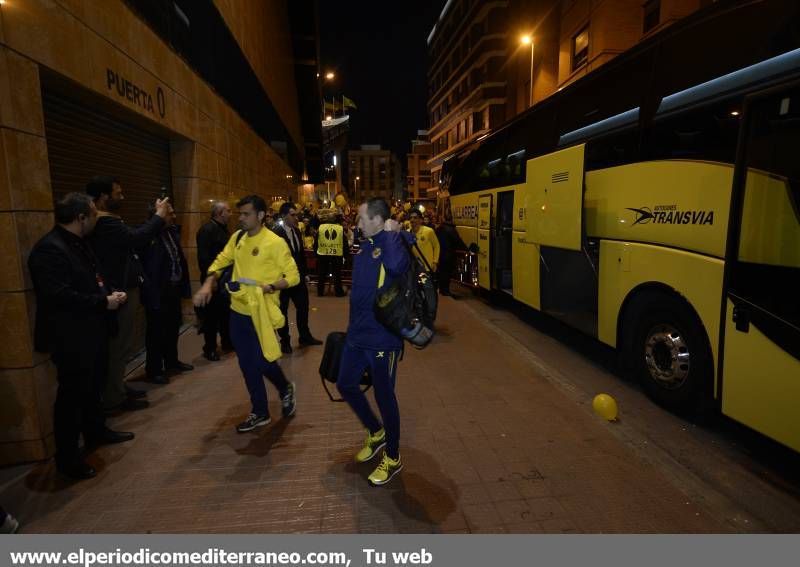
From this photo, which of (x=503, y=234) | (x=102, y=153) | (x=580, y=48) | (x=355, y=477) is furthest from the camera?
(x=580, y=48)

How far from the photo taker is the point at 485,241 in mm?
10430

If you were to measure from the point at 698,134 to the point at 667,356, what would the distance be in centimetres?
209

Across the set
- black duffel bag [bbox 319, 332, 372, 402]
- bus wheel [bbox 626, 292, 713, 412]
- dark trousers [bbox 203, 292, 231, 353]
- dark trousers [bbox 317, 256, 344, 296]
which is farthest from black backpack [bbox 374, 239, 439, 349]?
dark trousers [bbox 317, 256, 344, 296]

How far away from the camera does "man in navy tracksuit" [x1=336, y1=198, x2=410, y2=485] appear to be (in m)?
3.19

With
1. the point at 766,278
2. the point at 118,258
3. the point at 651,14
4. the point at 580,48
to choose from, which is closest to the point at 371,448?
the point at 118,258

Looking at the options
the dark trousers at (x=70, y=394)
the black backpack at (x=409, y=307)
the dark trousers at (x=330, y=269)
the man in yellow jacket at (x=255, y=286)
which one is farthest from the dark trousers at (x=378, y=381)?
the dark trousers at (x=330, y=269)

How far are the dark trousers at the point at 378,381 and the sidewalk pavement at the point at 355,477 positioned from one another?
0.45 m

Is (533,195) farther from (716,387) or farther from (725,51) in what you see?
(716,387)

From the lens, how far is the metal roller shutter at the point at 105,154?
4539mm

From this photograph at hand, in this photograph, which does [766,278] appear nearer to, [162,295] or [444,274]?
[162,295]

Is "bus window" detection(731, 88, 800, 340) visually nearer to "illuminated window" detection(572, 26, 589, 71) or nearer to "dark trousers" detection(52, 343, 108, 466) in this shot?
"dark trousers" detection(52, 343, 108, 466)

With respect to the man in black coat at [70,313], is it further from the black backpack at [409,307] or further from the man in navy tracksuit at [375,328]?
the black backpack at [409,307]

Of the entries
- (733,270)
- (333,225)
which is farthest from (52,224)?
(333,225)

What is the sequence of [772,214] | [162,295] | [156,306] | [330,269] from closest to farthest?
[772,214], [156,306], [162,295], [330,269]
